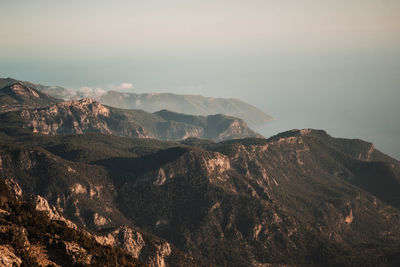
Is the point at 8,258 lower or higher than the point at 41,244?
higher

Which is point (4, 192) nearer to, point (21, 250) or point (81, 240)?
point (81, 240)

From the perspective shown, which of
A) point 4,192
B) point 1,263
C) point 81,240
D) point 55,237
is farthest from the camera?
point 4,192

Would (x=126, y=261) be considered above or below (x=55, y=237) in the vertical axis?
below

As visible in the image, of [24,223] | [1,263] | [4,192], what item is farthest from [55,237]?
[4,192]

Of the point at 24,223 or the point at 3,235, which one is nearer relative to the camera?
the point at 3,235

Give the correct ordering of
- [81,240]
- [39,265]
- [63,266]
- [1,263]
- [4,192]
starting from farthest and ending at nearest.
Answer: [4,192] → [81,240] → [63,266] → [39,265] → [1,263]

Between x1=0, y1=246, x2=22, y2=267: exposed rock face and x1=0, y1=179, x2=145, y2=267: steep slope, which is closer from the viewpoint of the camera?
x1=0, y1=246, x2=22, y2=267: exposed rock face

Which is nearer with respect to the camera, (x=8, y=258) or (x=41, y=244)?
(x=8, y=258)

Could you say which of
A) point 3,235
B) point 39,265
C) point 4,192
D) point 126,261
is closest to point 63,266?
point 39,265

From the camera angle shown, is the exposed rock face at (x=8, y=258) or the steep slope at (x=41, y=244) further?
the steep slope at (x=41, y=244)
